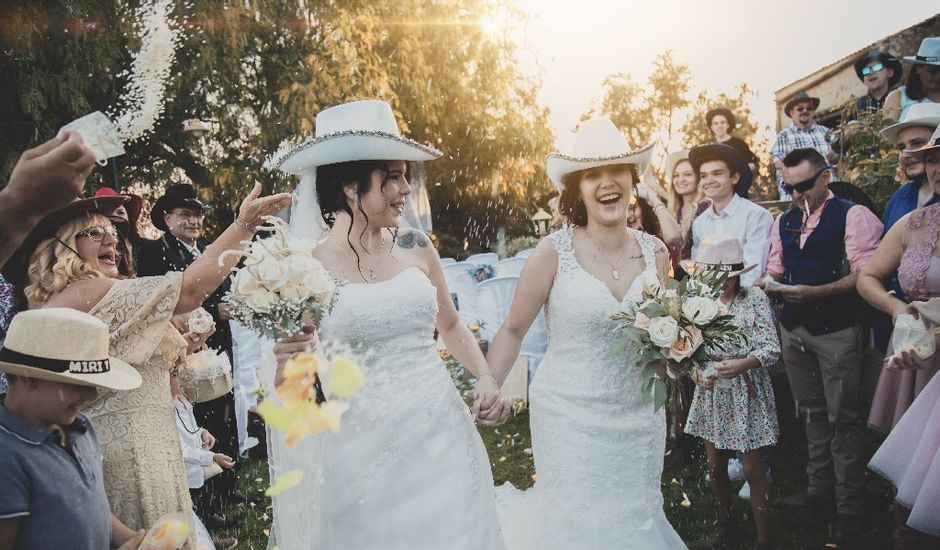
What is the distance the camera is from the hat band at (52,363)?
1993 mm

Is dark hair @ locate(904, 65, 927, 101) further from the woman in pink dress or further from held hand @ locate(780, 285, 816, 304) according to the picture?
held hand @ locate(780, 285, 816, 304)

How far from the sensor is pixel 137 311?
8.27 ft

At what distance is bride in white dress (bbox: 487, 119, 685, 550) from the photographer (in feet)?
10.2

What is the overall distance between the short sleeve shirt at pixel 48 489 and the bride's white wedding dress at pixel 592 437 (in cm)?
201

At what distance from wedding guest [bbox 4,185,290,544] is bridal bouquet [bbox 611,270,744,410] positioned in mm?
1735

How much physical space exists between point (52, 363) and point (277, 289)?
0.74 m

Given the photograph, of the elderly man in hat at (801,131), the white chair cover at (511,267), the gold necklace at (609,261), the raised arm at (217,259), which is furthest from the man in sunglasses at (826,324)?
the white chair cover at (511,267)

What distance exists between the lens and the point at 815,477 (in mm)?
4613

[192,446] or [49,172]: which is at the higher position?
[49,172]

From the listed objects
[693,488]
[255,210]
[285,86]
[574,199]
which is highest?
[285,86]

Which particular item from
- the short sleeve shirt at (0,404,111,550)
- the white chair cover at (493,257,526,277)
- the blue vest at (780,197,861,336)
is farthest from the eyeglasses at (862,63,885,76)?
the short sleeve shirt at (0,404,111,550)

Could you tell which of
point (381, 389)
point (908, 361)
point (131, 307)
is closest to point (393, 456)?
point (381, 389)

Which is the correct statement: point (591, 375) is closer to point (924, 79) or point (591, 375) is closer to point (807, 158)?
point (807, 158)

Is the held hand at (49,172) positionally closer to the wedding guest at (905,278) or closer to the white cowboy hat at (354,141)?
the white cowboy hat at (354,141)
